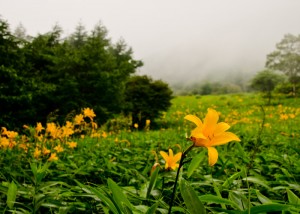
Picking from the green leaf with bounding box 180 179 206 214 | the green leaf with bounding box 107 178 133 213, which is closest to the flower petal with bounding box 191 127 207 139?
the green leaf with bounding box 180 179 206 214

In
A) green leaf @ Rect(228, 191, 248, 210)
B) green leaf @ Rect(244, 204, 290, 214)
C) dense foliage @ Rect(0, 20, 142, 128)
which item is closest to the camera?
green leaf @ Rect(244, 204, 290, 214)

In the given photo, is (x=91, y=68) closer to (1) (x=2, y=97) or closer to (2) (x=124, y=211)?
(1) (x=2, y=97)

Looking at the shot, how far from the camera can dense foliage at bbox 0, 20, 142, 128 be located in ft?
30.1

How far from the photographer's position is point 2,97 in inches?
338

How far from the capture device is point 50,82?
11758 mm

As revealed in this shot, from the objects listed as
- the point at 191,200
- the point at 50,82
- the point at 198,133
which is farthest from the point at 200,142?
the point at 50,82

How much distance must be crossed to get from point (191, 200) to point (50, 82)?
39.4 feet

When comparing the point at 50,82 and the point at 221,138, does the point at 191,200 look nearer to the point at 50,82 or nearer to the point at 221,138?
the point at 221,138

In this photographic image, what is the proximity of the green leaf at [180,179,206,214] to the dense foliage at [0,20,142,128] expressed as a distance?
9005 mm

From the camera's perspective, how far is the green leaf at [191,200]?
0.63 m

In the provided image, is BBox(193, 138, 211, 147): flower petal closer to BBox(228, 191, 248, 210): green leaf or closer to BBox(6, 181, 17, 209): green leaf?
BBox(228, 191, 248, 210): green leaf

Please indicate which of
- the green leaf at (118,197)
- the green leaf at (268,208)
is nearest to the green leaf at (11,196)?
the green leaf at (118,197)

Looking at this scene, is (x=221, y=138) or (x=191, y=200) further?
(x=221, y=138)

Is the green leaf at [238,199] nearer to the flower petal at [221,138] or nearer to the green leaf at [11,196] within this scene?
the flower petal at [221,138]
